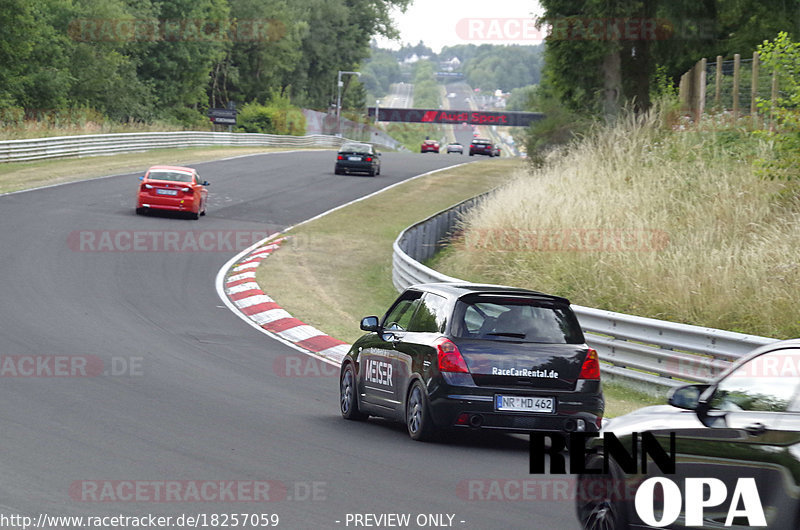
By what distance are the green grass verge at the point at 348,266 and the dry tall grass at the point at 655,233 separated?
192 centimetres

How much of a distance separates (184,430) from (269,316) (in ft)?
31.8

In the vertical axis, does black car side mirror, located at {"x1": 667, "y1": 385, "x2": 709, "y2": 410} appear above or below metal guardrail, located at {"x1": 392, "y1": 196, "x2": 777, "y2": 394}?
above

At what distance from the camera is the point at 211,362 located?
45.8 feet

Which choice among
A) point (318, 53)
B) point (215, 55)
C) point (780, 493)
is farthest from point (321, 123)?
point (780, 493)

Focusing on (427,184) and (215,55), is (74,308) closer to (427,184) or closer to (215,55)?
(427,184)

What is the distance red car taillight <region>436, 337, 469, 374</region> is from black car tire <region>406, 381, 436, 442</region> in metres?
0.32

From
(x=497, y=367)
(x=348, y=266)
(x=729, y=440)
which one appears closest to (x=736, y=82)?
(x=348, y=266)

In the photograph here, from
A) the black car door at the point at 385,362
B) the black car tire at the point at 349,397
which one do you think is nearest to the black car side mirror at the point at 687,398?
the black car door at the point at 385,362

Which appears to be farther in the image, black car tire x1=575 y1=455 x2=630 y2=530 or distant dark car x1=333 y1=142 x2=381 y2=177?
distant dark car x1=333 y1=142 x2=381 y2=177

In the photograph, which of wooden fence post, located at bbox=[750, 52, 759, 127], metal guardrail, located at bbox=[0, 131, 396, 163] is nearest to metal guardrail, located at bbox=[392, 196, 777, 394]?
wooden fence post, located at bbox=[750, 52, 759, 127]

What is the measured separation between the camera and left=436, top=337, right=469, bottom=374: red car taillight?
959 cm

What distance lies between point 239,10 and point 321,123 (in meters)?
14.7

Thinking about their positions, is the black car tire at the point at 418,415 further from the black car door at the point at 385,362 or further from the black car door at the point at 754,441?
the black car door at the point at 754,441

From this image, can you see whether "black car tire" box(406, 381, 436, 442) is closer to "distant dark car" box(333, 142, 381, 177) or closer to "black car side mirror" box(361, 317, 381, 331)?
"black car side mirror" box(361, 317, 381, 331)
